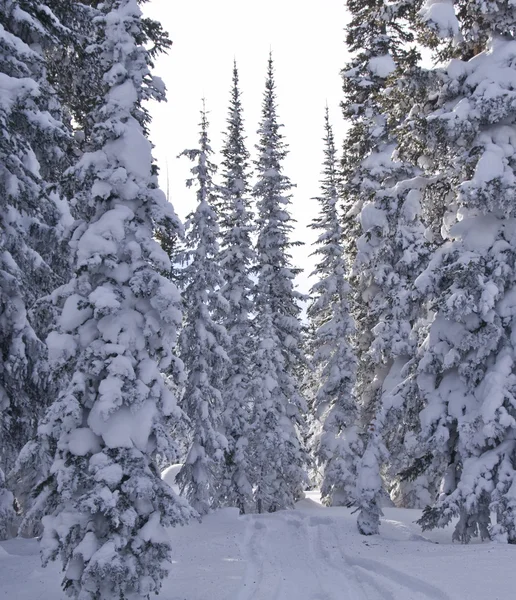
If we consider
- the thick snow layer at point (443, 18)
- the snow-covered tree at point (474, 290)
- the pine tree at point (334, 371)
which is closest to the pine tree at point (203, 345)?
the pine tree at point (334, 371)

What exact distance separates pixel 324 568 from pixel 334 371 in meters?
14.1

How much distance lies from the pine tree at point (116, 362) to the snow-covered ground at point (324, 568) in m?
1.93

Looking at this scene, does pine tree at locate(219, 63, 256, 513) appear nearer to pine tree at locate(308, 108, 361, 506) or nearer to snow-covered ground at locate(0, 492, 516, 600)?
pine tree at locate(308, 108, 361, 506)

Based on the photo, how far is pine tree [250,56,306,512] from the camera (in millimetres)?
25906

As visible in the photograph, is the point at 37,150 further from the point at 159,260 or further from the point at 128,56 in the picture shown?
the point at 159,260

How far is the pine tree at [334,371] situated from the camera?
2481 cm

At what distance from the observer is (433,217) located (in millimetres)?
14984

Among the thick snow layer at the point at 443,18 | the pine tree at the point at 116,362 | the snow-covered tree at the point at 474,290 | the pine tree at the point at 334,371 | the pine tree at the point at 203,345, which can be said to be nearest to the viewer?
the pine tree at the point at 116,362

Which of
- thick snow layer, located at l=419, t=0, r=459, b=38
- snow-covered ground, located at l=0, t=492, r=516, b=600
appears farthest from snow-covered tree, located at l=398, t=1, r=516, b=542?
snow-covered ground, located at l=0, t=492, r=516, b=600

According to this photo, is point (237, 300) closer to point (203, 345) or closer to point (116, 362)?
point (203, 345)

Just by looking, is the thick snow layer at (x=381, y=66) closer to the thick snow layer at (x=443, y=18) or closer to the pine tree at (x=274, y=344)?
the pine tree at (x=274, y=344)

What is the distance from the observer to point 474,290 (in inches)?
475

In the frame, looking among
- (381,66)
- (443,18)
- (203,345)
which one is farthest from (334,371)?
(443,18)

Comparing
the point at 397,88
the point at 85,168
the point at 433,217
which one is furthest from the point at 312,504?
the point at 85,168
